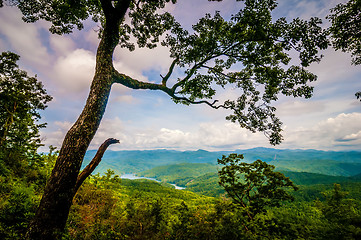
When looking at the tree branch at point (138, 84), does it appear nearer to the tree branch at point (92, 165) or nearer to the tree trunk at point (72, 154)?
the tree trunk at point (72, 154)

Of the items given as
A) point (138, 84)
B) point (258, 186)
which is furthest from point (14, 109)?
point (258, 186)

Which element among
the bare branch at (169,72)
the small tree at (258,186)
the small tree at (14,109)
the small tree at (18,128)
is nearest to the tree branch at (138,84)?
the bare branch at (169,72)

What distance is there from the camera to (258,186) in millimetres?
4504

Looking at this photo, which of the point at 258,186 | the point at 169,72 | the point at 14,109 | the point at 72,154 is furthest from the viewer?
the point at 14,109

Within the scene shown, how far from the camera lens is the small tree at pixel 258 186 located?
13.8ft

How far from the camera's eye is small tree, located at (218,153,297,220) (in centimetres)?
420

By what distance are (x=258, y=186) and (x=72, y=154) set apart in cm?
560

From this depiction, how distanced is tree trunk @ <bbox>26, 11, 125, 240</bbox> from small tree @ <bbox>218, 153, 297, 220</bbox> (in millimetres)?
4263

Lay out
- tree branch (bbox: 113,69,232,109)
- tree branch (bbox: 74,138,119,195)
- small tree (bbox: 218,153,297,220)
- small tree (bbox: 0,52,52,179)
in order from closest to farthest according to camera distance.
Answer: tree branch (bbox: 74,138,119,195)
small tree (bbox: 218,153,297,220)
tree branch (bbox: 113,69,232,109)
small tree (bbox: 0,52,52,179)

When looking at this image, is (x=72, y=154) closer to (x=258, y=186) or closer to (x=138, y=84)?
(x=138, y=84)

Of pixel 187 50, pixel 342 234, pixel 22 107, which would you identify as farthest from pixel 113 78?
pixel 22 107

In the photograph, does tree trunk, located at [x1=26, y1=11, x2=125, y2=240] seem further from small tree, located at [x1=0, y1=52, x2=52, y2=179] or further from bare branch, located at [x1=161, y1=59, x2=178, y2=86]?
small tree, located at [x1=0, y1=52, x2=52, y2=179]

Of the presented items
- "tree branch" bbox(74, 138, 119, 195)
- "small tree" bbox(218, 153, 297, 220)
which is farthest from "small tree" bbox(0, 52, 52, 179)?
"small tree" bbox(218, 153, 297, 220)

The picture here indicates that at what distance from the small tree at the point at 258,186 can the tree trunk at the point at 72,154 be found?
4.26 metres
